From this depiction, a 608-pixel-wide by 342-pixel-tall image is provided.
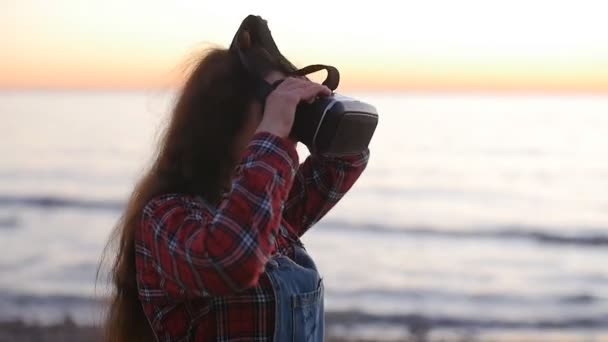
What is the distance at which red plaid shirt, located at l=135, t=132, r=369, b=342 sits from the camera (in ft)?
6.37

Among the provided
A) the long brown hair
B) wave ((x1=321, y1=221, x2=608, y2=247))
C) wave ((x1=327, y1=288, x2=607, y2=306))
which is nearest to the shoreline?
wave ((x1=327, y1=288, x2=607, y2=306))

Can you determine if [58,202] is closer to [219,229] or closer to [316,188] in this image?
[316,188]

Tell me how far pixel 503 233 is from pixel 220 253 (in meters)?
14.9

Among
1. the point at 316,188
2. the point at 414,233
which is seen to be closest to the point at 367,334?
the point at 316,188

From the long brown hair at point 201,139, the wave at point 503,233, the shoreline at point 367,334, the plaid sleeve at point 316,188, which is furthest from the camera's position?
the wave at point 503,233

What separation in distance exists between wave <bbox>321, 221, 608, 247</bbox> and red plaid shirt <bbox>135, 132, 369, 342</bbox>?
1366cm

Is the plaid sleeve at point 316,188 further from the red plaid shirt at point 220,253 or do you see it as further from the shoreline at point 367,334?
the shoreline at point 367,334

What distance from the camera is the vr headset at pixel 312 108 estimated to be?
2117 millimetres

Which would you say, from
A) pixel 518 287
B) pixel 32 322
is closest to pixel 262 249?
pixel 32 322

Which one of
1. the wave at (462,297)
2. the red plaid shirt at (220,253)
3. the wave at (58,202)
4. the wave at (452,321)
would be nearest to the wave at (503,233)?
the wave at (58,202)

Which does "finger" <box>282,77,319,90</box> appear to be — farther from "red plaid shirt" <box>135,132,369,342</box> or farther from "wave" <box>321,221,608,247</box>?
"wave" <box>321,221,608,247</box>

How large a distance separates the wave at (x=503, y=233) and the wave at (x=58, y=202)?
15.0 feet

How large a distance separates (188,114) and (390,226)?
48.5 ft

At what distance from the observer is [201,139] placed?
222 centimetres
